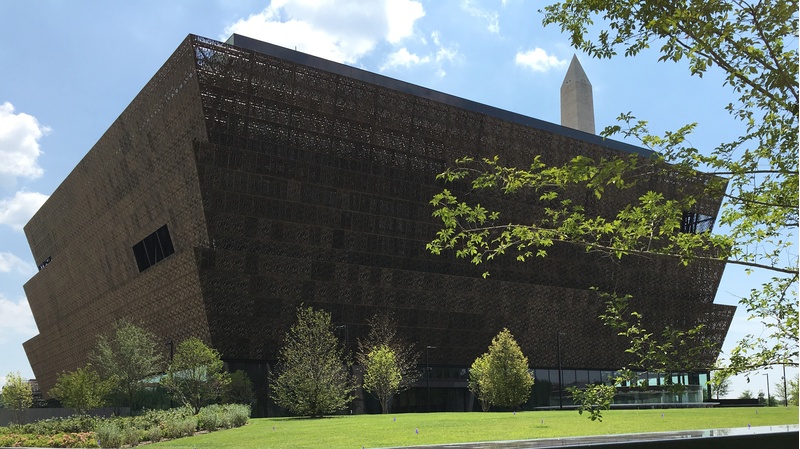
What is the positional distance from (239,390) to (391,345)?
13.1 metres

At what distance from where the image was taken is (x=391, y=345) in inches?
2263

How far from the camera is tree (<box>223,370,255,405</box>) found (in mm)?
49000

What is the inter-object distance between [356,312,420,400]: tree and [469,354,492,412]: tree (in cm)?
449

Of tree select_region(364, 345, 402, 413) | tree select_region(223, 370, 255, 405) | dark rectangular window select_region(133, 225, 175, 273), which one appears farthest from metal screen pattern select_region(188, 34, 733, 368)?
dark rectangular window select_region(133, 225, 175, 273)

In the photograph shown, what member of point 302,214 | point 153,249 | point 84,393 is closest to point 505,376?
point 302,214

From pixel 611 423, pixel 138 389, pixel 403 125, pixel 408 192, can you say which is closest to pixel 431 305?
pixel 408 192

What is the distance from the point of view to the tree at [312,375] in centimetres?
4538

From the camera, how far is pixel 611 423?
109 ft

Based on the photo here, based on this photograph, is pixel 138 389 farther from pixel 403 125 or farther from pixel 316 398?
pixel 403 125

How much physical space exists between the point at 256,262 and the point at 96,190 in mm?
28261

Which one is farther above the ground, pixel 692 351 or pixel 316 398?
pixel 692 351

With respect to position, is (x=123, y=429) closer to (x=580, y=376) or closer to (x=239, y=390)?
(x=239, y=390)

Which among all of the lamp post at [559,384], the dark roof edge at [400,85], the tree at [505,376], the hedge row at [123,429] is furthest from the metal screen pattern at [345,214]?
the hedge row at [123,429]

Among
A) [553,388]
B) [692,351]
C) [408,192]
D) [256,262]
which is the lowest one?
[553,388]
